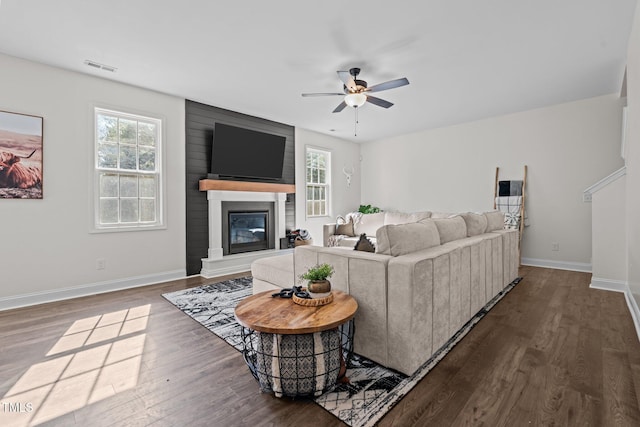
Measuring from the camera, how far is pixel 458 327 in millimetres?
2482

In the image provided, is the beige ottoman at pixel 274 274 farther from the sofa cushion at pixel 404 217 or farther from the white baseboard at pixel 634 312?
the sofa cushion at pixel 404 217

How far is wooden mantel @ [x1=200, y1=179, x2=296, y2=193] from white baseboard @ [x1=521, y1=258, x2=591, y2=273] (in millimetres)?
4463

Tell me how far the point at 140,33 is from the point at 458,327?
3925mm

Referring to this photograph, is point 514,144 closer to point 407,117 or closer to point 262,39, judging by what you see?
point 407,117

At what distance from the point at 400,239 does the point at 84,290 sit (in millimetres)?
3920

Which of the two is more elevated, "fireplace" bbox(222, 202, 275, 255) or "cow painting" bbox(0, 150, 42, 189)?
"cow painting" bbox(0, 150, 42, 189)

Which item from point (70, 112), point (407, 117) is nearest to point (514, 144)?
point (407, 117)

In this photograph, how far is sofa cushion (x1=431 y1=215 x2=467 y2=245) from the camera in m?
2.66

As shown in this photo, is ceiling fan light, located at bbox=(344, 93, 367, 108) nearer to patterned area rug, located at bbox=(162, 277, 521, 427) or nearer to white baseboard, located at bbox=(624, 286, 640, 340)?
patterned area rug, located at bbox=(162, 277, 521, 427)

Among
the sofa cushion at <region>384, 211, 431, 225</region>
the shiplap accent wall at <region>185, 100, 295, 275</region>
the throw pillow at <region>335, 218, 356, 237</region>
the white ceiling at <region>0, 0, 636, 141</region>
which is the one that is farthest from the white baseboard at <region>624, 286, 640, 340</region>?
the shiplap accent wall at <region>185, 100, 295, 275</region>

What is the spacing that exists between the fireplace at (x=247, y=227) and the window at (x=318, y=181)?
3.90 ft

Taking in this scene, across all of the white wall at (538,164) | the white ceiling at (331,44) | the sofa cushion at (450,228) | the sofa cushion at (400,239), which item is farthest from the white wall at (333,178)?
the sofa cushion at (400,239)

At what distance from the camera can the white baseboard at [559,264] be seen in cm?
475

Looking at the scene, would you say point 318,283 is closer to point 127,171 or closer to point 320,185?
point 127,171
